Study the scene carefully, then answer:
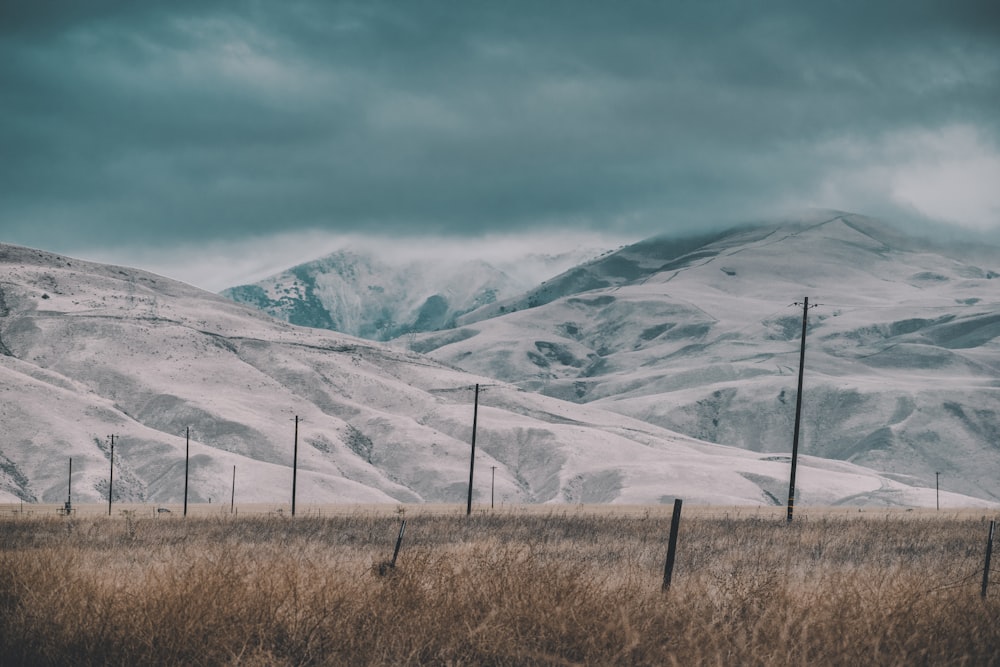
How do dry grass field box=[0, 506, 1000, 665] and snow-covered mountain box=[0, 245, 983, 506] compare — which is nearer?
dry grass field box=[0, 506, 1000, 665]

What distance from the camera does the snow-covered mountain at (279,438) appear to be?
431 ft

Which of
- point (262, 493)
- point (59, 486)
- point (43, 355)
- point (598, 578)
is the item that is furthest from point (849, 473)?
point (598, 578)

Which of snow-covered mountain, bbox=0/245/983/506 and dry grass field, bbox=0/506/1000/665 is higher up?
dry grass field, bbox=0/506/1000/665

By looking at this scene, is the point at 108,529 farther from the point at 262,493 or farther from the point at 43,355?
the point at 43,355

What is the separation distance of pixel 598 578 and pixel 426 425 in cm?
16574

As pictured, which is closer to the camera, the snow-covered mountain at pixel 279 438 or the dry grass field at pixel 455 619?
the dry grass field at pixel 455 619

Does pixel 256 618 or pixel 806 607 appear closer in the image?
pixel 256 618

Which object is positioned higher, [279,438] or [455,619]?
[455,619]

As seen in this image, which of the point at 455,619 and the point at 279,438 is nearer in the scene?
the point at 455,619

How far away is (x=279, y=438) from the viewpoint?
153875mm

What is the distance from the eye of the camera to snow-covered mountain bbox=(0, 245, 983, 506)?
131250 mm

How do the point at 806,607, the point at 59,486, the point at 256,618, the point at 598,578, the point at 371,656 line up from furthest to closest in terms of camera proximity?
the point at 59,486 → the point at 598,578 → the point at 806,607 → the point at 256,618 → the point at 371,656

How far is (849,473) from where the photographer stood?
176m

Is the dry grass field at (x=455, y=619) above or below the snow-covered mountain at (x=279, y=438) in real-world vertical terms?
above
